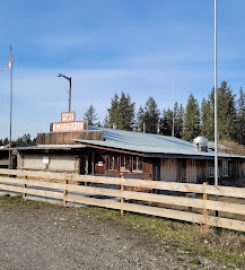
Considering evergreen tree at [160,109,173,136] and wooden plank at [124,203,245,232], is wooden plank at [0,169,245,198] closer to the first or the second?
wooden plank at [124,203,245,232]

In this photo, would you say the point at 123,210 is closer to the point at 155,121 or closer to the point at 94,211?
the point at 94,211

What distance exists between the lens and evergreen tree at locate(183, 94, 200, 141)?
78269 millimetres

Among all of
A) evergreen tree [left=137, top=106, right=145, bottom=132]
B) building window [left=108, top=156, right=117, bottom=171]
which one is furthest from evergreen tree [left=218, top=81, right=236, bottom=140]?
building window [left=108, top=156, right=117, bottom=171]

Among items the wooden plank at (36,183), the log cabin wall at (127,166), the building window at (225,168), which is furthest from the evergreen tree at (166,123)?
the wooden plank at (36,183)

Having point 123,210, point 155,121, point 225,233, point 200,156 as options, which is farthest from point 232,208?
point 155,121

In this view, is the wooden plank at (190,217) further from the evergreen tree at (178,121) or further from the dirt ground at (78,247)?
the evergreen tree at (178,121)

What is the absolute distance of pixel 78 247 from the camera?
271 inches

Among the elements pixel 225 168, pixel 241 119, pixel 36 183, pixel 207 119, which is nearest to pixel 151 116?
pixel 207 119

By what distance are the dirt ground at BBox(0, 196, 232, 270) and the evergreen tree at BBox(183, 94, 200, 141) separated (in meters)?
69.6

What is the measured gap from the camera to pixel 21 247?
269 inches

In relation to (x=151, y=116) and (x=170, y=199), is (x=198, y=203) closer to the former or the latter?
(x=170, y=199)

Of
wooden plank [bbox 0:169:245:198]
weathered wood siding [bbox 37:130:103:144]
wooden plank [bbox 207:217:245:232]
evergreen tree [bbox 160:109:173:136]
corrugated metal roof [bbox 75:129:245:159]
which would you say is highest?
evergreen tree [bbox 160:109:173:136]

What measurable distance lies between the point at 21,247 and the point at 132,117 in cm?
7651

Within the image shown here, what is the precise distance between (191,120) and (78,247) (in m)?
74.2
